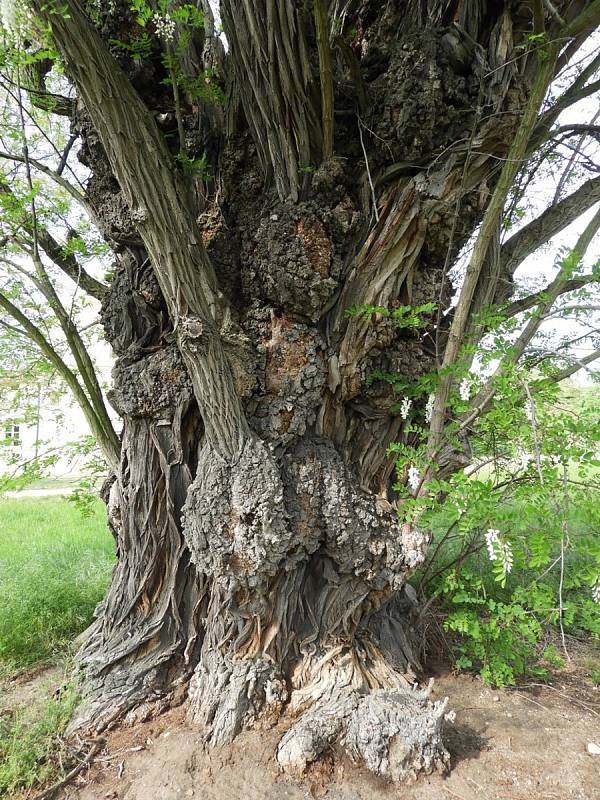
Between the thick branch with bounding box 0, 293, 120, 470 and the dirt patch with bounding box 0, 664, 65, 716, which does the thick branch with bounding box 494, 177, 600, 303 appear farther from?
the dirt patch with bounding box 0, 664, 65, 716

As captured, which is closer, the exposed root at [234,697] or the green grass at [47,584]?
the exposed root at [234,697]

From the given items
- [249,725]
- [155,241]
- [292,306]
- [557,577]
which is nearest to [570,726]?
[557,577]

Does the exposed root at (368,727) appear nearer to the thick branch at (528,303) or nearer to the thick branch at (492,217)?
the thick branch at (492,217)

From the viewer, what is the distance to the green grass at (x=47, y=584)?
9.64 ft

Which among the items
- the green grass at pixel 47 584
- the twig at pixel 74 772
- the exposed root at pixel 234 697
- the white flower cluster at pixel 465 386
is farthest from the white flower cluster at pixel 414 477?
the green grass at pixel 47 584

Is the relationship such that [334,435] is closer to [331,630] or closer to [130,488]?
[331,630]

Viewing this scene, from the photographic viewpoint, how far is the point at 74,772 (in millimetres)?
2018

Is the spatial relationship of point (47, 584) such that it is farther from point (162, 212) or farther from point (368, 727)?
point (162, 212)

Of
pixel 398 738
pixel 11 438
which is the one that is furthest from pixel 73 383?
pixel 398 738

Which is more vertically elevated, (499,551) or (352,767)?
(499,551)

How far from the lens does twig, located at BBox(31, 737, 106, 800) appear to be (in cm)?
189

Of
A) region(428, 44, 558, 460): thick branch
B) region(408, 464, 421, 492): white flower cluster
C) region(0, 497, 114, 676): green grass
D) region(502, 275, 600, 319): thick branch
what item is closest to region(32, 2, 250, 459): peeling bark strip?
region(408, 464, 421, 492): white flower cluster

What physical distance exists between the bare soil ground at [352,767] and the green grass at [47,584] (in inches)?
41.9

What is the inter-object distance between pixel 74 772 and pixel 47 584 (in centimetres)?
177
